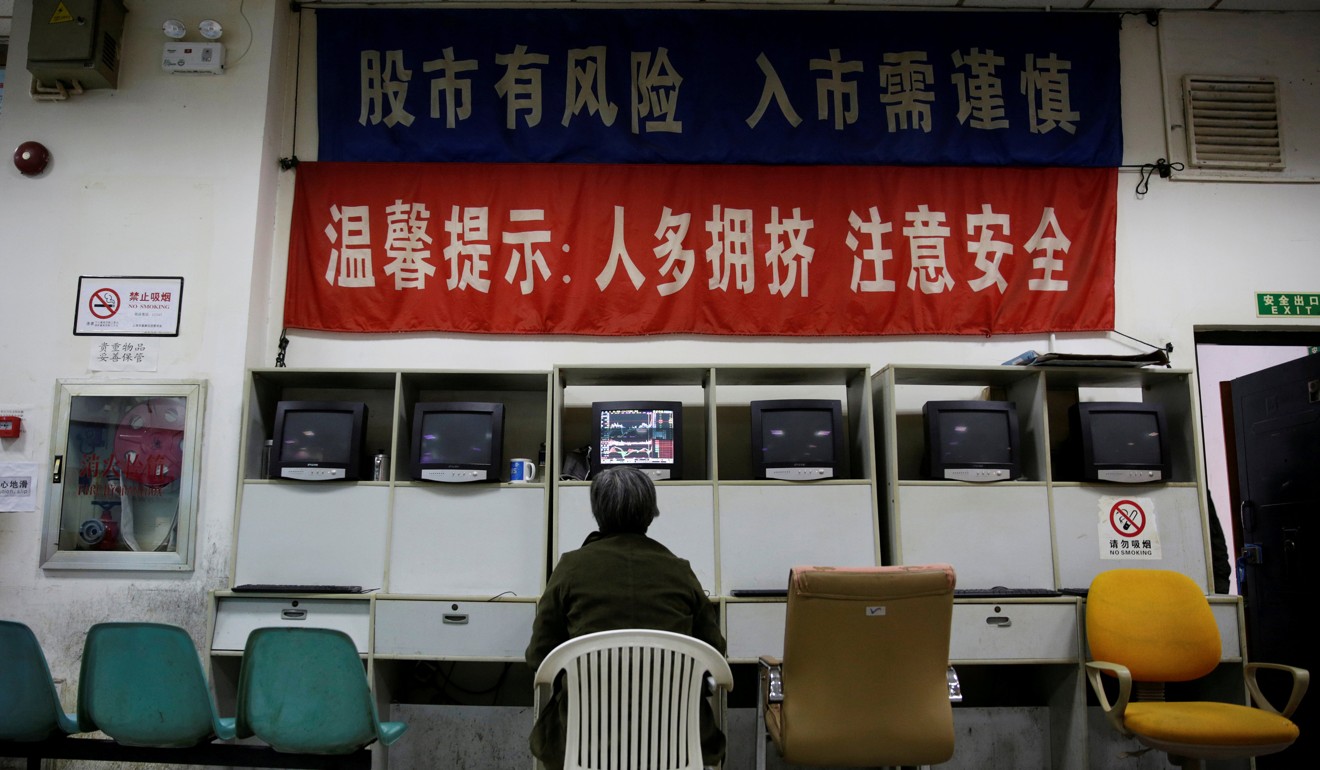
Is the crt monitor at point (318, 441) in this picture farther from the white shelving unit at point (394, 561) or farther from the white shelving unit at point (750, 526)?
the white shelving unit at point (750, 526)

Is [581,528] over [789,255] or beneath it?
beneath

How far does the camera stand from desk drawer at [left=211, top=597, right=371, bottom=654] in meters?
3.23

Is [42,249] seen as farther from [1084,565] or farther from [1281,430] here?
[1281,430]

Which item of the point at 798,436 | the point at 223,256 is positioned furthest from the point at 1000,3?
the point at 223,256

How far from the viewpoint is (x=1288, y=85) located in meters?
4.12

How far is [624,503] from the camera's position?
2.38 metres

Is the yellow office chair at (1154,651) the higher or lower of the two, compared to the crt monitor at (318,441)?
lower

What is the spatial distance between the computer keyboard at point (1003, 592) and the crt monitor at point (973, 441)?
16.3 inches

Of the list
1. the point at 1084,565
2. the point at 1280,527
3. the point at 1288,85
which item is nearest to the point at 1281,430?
the point at 1280,527

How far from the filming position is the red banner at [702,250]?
152 inches

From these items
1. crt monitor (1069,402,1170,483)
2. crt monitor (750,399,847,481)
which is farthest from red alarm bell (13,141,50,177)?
crt monitor (1069,402,1170,483)

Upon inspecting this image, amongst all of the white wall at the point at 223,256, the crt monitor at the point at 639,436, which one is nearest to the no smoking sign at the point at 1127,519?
the white wall at the point at 223,256

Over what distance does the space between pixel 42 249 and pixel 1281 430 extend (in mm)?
5513

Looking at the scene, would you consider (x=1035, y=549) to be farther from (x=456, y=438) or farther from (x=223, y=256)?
(x=223, y=256)
